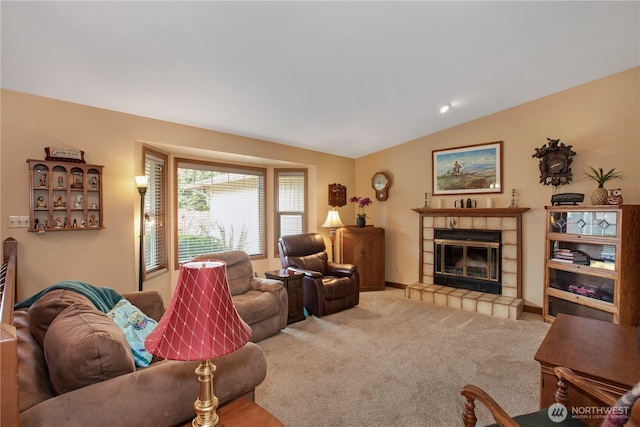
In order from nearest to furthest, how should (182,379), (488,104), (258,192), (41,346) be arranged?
(182,379) → (41,346) → (488,104) → (258,192)

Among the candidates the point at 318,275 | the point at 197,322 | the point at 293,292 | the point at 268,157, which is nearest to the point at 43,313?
the point at 197,322

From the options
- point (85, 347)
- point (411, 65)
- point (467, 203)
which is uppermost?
point (411, 65)

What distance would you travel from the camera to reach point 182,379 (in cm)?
132

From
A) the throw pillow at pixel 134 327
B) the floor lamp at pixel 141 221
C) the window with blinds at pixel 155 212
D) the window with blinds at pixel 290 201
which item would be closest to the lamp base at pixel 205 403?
the throw pillow at pixel 134 327

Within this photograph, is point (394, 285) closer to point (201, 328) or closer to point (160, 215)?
point (160, 215)

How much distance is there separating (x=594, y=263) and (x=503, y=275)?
111 cm

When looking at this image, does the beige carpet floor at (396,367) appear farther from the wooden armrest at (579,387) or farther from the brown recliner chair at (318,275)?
the wooden armrest at (579,387)

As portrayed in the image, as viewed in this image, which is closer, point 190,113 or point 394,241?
point 190,113

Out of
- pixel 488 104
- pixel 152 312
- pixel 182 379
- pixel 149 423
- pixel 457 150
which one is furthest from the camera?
pixel 457 150

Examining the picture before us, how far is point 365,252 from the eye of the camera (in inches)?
214

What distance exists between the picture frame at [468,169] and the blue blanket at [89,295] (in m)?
4.66

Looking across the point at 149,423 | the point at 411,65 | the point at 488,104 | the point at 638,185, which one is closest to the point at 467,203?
the point at 488,104

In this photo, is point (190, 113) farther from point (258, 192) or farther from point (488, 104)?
point (488, 104)

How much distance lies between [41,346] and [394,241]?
502cm
